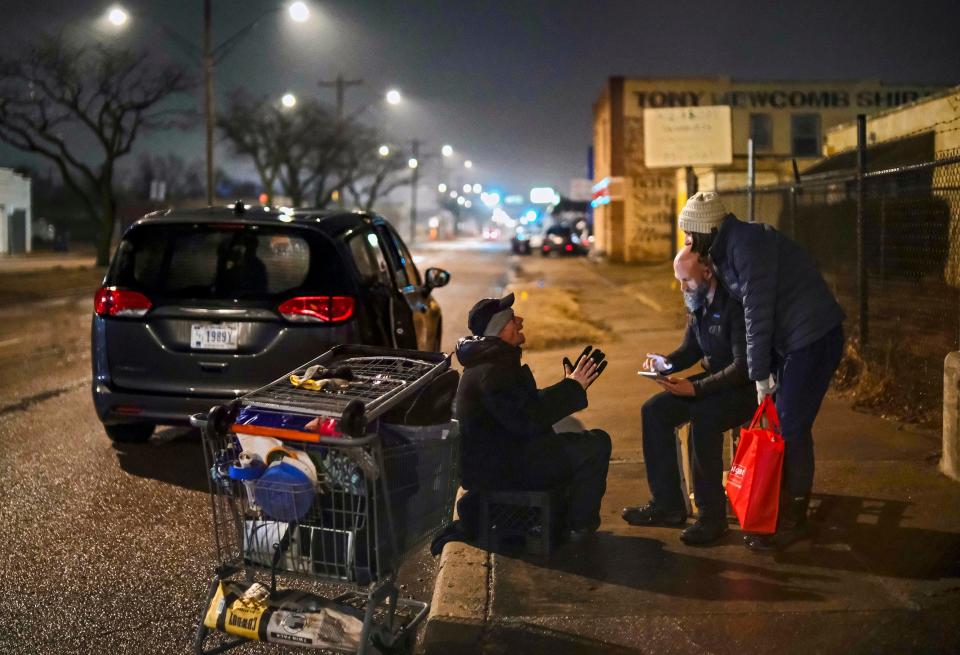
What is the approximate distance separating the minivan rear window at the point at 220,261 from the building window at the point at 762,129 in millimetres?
39500

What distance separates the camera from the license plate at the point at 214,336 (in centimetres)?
738

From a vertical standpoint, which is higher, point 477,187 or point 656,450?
point 477,187

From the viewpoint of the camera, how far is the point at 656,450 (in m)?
5.61

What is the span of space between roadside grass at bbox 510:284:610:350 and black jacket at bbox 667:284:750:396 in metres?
8.15

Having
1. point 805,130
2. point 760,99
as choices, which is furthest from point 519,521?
point 805,130

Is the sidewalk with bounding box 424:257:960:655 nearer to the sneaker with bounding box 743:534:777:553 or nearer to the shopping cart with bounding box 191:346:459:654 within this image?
the sneaker with bounding box 743:534:777:553

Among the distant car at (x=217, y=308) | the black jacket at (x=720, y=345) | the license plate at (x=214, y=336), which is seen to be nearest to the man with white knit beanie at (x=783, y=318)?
the black jacket at (x=720, y=345)

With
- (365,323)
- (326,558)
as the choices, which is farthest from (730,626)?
(365,323)

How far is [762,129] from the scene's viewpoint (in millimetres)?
44969

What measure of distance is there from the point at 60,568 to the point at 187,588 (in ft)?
2.55

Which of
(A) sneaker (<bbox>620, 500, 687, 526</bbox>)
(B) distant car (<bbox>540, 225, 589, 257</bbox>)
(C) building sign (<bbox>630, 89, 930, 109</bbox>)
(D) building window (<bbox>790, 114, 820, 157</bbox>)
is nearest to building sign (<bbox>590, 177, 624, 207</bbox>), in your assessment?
(C) building sign (<bbox>630, 89, 930, 109</bbox>)

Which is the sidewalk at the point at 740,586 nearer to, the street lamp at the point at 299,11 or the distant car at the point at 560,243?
the street lamp at the point at 299,11

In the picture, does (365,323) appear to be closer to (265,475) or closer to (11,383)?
(265,475)

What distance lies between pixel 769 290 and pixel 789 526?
124cm
